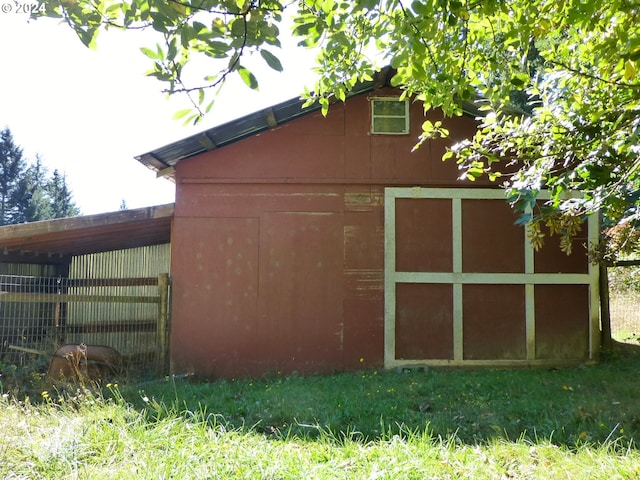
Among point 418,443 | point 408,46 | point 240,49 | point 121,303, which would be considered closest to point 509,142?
point 408,46

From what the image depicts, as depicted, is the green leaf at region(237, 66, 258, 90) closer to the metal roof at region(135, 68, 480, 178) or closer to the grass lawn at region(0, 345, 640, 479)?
the grass lawn at region(0, 345, 640, 479)

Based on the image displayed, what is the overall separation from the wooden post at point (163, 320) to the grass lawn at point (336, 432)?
132 cm

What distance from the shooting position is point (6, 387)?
5.86 metres

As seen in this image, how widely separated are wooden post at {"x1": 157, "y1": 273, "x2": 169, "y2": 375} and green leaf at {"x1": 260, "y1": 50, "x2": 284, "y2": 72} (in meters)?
5.82

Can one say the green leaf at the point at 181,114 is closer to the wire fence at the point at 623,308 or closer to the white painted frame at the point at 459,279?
the white painted frame at the point at 459,279

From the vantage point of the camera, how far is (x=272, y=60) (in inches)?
84.1

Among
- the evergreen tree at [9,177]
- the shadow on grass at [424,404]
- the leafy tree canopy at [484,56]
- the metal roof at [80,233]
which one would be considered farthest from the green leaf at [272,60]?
the evergreen tree at [9,177]

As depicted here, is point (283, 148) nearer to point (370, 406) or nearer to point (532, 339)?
point (370, 406)

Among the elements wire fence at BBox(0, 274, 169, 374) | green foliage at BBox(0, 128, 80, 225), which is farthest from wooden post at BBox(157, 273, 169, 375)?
green foliage at BBox(0, 128, 80, 225)

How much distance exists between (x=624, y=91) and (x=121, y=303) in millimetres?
7081

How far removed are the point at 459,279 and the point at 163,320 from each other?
4587mm

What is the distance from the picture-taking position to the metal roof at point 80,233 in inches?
257

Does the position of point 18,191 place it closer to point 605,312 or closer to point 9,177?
point 9,177

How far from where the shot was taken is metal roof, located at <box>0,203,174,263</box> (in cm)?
653
